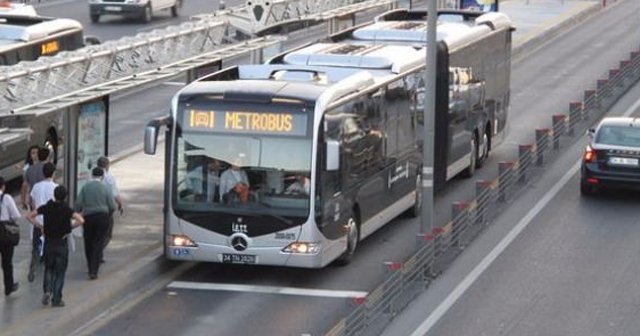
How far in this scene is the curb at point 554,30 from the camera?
5381cm

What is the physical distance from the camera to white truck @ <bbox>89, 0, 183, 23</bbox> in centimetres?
5853

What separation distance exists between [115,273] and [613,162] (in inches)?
412

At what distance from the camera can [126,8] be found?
2315 inches

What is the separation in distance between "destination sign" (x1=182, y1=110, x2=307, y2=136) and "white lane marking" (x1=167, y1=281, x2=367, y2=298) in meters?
2.09

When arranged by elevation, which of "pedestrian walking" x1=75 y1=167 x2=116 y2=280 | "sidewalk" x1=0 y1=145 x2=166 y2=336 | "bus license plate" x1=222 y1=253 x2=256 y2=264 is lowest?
"sidewalk" x1=0 y1=145 x2=166 y2=336

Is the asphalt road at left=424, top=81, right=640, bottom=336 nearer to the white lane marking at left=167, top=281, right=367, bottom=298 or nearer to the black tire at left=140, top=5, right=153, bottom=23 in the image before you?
the white lane marking at left=167, top=281, right=367, bottom=298

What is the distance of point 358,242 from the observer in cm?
2466

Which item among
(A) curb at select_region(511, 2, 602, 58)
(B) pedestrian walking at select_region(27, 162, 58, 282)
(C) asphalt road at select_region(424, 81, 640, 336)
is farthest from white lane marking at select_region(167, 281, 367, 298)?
(A) curb at select_region(511, 2, 602, 58)

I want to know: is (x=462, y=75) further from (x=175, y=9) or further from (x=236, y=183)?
(x=175, y=9)

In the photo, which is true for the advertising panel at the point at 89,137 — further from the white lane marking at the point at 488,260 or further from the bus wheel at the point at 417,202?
the white lane marking at the point at 488,260

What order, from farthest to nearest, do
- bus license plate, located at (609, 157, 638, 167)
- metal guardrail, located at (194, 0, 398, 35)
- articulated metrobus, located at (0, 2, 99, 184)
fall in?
metal guardrail, located at (194, 0, 398, 35) < bus license plate, located at (609, 157, 638, 167) < articulated metrobus, located at (0, 2, 99, 184)

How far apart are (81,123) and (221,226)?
385 cm

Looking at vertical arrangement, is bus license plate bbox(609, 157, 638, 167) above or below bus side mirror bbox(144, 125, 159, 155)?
below

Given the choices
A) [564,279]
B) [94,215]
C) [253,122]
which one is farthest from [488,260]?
[94,215]
